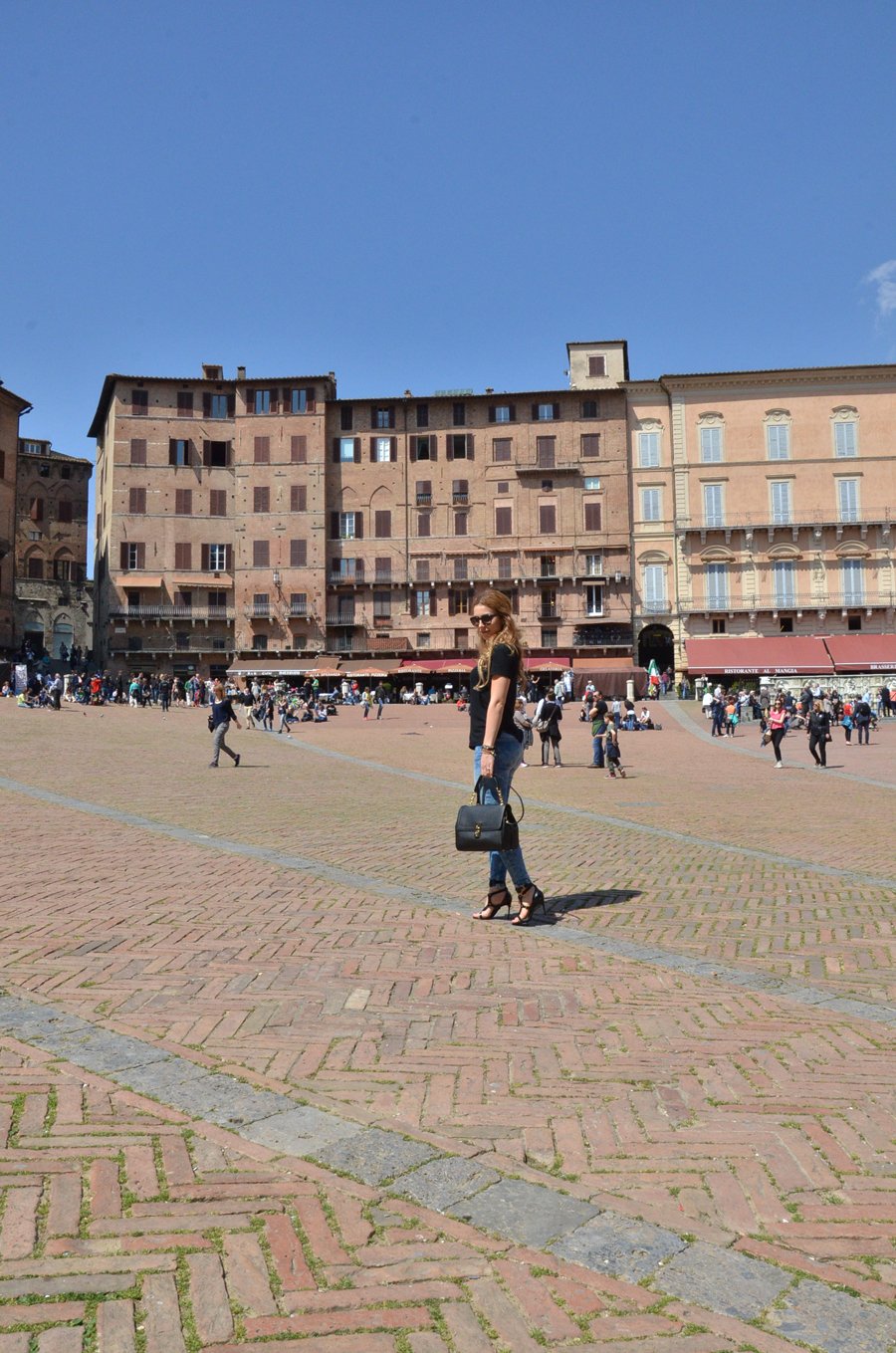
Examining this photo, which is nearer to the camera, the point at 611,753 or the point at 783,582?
A: the point at 611,753

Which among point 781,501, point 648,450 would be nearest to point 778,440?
point 781,501

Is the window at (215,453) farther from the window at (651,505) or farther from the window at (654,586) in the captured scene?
the window at (654,586)

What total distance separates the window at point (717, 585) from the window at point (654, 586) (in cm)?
227

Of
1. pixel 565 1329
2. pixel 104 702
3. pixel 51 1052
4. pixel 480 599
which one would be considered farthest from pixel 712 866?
pixel 104 702

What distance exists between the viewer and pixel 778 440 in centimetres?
5109

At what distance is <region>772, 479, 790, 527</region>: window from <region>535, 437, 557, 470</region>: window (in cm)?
1148

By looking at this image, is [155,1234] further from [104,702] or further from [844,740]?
[104,702]

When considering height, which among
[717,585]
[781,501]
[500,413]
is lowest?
[717,585]

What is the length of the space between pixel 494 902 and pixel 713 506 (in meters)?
48.6

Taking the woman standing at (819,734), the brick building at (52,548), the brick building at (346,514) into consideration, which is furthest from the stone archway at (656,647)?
the brick building at (52,548)

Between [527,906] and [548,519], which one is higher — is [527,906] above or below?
Result: below

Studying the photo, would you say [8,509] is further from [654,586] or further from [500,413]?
[654,586]

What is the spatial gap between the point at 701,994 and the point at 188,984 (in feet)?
7.67

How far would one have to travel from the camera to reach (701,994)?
453cm
